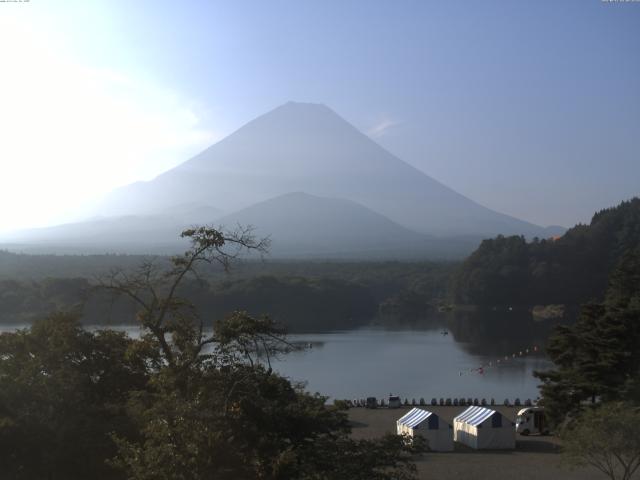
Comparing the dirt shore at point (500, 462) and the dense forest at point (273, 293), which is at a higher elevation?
the dense forest at point (273, 293)

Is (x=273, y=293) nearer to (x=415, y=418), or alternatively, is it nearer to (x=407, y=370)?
(x=407, y=370)

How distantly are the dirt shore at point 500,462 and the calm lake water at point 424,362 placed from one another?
4064 mm

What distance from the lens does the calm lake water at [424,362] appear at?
16484mm

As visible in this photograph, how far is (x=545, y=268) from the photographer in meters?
37.8

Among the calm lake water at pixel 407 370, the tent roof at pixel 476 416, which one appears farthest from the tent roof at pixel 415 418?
the calm lake water at pixel 407 370

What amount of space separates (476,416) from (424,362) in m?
10.4

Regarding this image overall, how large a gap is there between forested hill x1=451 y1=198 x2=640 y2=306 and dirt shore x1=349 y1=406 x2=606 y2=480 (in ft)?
90.5

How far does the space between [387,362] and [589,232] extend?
2508cm

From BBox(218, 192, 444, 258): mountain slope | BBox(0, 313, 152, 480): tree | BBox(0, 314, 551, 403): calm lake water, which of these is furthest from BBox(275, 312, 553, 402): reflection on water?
BBox(218, 192, 444, 258): mountain slope

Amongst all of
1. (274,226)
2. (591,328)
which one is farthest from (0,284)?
(274,226)

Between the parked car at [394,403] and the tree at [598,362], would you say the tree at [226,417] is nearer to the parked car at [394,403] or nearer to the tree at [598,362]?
the tree at [598,362]

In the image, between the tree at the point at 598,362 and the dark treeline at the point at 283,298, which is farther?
the dark treeline at the point at 283,298

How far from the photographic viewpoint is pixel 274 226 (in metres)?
96.3

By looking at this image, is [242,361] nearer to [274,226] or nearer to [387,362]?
[387,362]
